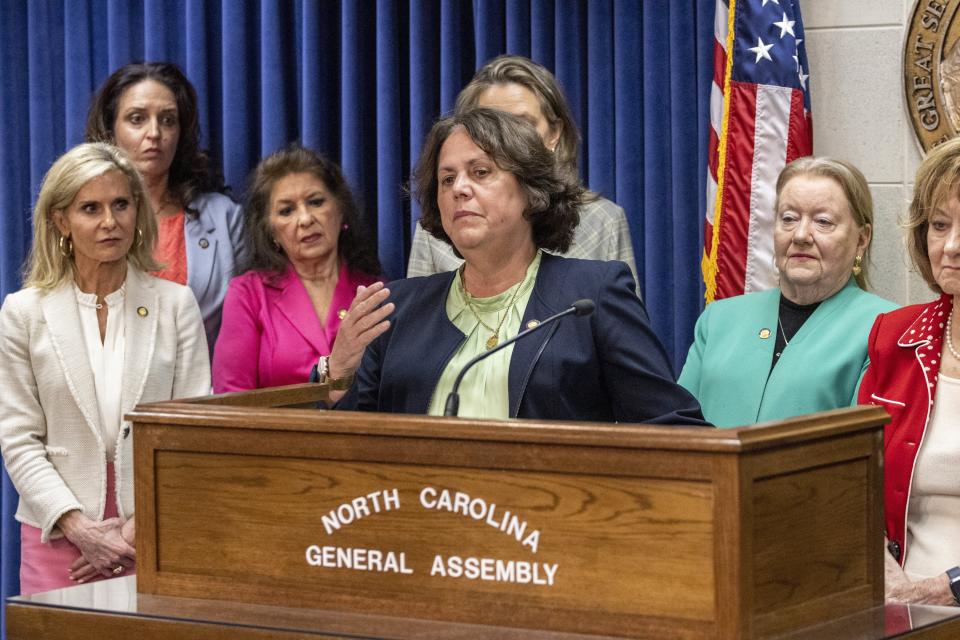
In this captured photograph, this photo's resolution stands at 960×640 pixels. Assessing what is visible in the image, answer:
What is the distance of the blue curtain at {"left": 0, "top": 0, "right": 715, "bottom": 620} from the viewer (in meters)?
4.07

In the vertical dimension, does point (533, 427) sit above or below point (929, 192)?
below

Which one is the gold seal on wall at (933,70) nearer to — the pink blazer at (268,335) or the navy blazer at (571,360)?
the navy blazer at (571,360)

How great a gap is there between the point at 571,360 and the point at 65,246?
5.64 feet

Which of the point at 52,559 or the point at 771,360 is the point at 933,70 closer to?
the point at 771,360

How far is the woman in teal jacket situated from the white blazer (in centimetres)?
144

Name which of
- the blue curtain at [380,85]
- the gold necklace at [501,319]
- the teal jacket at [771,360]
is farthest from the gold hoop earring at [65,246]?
the teal jacket at [771,360]

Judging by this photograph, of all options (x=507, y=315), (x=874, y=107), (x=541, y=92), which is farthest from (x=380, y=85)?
(x=507, y=315)

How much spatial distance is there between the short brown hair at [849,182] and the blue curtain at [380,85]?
773 mm

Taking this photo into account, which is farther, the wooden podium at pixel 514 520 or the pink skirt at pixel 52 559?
the pink skirt at pixel 52 559

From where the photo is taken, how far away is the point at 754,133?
3793 mm

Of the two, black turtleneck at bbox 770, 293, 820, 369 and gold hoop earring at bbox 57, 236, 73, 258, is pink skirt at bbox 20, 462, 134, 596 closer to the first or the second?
gold hoop earring at bbox 57, 236, 73, 258

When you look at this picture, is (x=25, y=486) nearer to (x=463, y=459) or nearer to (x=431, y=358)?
(x=431, y=358)

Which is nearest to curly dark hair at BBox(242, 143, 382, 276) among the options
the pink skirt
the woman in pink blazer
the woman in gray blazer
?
the woman in pink blazer

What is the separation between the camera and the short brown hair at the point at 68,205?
3531 millimetres
